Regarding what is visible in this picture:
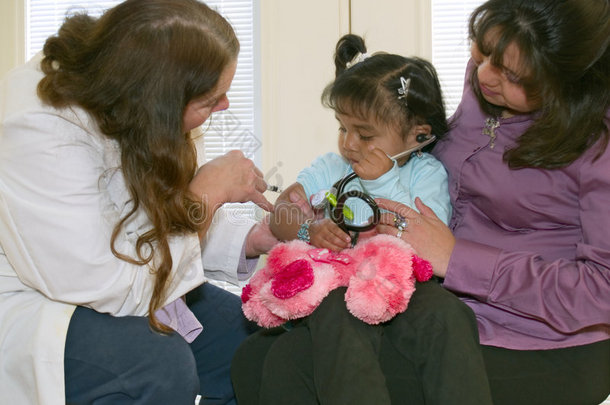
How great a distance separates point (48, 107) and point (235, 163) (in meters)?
0.39

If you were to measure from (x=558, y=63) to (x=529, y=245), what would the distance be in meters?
0.35

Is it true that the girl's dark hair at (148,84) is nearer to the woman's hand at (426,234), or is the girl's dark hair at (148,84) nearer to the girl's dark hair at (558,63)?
the woman's hand at (426,234)

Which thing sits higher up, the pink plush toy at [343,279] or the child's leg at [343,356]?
the pink plush toy at [343,279]

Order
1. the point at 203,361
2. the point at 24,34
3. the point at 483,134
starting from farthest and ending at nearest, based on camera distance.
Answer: the point at 24,34, the point at 203,361, the point at 483,134

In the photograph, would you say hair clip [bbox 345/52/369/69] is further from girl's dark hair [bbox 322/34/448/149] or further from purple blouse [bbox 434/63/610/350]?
purple blouse [bbox 434/63/610/350]

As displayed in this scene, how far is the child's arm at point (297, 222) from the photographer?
4.35 feet

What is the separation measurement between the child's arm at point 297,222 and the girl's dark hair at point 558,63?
16.2 inches

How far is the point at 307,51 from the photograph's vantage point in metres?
2.26

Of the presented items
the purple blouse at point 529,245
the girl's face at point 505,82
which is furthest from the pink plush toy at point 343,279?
the girl's face at point 505,82

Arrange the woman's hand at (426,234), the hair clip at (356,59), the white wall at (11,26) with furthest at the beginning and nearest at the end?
the white wall at (11,26) < the hair clip at (356,59) < the woman's hand at (426,234)

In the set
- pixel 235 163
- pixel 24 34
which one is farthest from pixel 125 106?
pixel 24 34

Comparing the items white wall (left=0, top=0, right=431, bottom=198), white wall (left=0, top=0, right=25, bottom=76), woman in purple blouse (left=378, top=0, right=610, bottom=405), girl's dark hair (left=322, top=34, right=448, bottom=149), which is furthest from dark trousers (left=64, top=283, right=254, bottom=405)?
white wall (left=0, top=0, right=25, bottom=76)

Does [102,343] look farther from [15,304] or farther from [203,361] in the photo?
[203,361]

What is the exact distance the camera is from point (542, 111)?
48.1 inches
